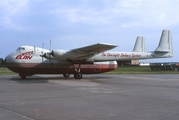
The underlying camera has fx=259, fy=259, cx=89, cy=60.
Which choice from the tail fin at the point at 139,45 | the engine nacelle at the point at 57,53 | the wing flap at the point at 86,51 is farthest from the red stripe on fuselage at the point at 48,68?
the tail fin at the point at 139,45

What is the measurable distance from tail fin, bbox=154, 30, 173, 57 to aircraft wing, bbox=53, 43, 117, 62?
8.62 m

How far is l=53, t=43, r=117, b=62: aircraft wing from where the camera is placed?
2233cm

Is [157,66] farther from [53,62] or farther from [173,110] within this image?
[173,110]

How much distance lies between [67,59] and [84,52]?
211 cm

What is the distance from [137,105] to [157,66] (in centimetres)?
5360

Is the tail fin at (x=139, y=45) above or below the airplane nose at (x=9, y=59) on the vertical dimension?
above

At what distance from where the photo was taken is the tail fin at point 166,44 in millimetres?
29359

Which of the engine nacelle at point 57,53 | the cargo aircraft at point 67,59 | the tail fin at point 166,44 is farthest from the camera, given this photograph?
the tail fin at point 166,44

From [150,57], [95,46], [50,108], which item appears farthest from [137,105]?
[150,57]

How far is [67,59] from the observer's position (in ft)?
81.2

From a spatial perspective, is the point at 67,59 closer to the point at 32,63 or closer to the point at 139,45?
the point at 32,63

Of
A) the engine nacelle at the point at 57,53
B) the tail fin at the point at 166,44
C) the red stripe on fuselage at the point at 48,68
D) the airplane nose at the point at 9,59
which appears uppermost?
the tail fin at the point at 166,44

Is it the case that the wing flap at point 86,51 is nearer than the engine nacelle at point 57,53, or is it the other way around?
the wing flap at point 86,51

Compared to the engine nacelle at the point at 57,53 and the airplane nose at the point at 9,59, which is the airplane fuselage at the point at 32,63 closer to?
the airplane nose at the point at 9,59
